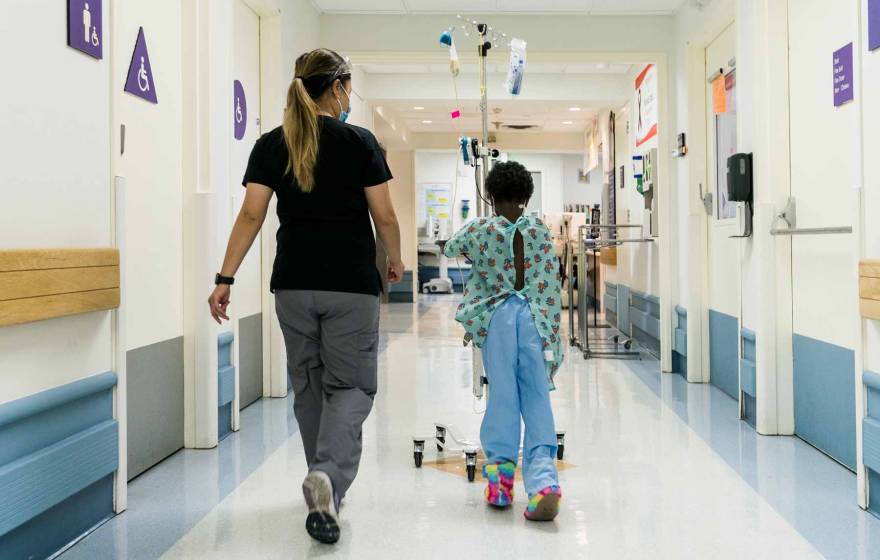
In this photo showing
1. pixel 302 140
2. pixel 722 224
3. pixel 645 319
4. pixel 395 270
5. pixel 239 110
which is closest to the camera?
pixel 302 140

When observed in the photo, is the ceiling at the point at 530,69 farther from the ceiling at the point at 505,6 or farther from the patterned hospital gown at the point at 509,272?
the patterned hospital gown at the point at 509,272

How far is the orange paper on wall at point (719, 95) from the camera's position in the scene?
4535 mm

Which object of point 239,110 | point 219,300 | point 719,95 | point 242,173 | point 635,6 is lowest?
point 219,300

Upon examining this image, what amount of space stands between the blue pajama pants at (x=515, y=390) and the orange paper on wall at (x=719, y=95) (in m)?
2.73

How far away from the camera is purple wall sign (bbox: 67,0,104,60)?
2131mm

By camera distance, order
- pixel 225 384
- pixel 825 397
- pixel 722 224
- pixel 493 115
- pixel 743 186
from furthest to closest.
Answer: pixel 493 115
pixel 722 224
pixel 743 186
pixel 225 384
pixel 825 397

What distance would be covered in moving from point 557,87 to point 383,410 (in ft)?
16.9

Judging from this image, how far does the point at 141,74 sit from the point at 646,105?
15.5 feet

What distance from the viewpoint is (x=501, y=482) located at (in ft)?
8.02

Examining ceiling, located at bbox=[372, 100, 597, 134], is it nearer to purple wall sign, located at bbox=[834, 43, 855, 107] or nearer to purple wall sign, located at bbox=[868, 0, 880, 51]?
purple wall sign, located at bbox=[834, 43, 855, 107]

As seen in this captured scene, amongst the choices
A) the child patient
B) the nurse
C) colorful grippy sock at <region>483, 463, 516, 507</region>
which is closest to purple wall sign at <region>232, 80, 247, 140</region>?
the nurse

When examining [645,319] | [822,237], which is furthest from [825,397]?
[645,319]

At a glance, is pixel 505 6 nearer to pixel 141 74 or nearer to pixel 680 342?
pixel 680 342

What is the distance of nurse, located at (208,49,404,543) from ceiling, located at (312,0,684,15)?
9.97ft
